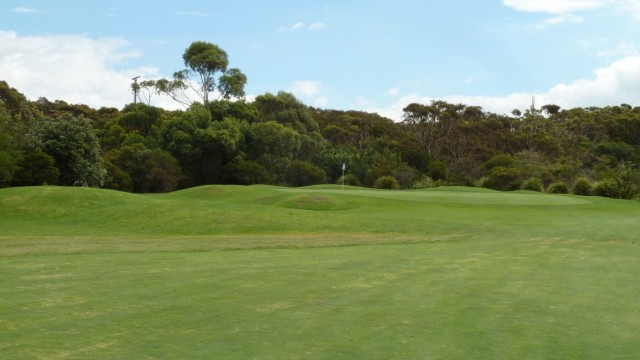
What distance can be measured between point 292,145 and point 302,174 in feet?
14.0

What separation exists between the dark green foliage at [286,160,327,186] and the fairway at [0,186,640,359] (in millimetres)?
45208

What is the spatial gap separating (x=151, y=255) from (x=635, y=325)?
12.2 meters

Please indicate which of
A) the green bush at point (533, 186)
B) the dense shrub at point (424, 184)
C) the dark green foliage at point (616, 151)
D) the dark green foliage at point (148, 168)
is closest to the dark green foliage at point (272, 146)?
the dark green foliage at point (148, 168)

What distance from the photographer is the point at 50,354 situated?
256 inches

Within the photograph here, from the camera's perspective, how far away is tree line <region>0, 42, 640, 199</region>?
50.4 metres

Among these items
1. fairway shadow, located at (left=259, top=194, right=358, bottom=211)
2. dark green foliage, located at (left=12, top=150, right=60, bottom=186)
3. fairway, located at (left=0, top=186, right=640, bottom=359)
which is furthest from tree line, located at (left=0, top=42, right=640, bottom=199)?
fairway, located at (left=0, top=186, right=640, bottom=359)

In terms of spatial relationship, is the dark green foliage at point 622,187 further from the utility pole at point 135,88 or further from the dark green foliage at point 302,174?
the utility pole at point 135,88

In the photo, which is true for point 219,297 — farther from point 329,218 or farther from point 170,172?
point 170,172

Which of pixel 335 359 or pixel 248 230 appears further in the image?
pixel 248 230

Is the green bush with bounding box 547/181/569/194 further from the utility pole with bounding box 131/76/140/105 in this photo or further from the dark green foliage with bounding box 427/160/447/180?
the utility pole with bounding box 131/76/140/105

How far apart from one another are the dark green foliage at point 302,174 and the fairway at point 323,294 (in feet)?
148

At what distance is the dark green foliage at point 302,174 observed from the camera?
72.3m

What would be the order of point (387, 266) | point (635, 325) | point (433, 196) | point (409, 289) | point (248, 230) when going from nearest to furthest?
point (635, 325), point (409, 289), point (387, 266), point (248, 230), point (433, 196)

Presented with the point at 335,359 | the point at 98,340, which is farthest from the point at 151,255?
the point at 335,359
